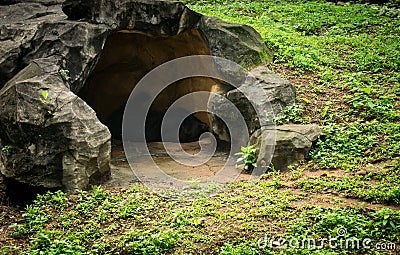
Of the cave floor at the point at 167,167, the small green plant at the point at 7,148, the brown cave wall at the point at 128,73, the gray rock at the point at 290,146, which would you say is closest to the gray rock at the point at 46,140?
the small green plant at the point at 7,148

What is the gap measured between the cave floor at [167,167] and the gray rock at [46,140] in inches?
28.0

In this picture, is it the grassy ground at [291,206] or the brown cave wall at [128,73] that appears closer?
the grassy ground at [291,206]

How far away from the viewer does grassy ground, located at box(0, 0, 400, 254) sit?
18.2 ft

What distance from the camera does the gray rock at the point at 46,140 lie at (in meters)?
6.91

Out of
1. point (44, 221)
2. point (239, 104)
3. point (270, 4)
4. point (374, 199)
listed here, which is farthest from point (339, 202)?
point (270, 4)

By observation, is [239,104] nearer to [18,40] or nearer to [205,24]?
[205,24]

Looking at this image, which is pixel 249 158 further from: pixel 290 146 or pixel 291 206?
pixel 291 206

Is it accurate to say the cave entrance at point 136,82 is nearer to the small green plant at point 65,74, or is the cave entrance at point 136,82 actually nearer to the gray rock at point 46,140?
the small green plant at point 65,74

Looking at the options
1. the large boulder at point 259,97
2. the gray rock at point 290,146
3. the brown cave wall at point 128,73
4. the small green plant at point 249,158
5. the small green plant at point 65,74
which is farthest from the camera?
the brown cave wall at point 128,73

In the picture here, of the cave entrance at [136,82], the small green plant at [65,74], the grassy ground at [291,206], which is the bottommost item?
the grassy ground at [291,206]

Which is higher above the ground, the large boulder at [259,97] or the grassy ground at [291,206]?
the large boulder at [259,97]

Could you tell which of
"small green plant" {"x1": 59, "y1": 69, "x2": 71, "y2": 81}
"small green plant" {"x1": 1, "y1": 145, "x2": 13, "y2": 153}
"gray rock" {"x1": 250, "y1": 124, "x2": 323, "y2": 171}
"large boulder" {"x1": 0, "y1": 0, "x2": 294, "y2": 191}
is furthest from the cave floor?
"small green plant" {"x1": 59, "y1": 69, "x2": 71, "y2": 81}

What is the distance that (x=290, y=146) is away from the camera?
7617 millimetres

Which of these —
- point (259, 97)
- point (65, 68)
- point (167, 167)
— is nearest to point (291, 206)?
point (259, 97)
